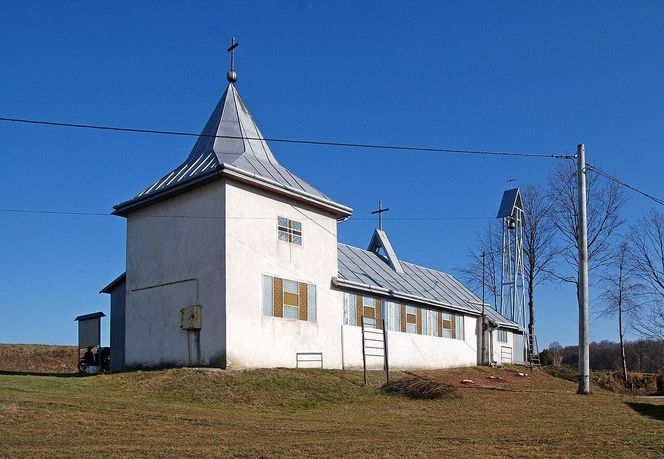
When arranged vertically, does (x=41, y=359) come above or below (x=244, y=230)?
below

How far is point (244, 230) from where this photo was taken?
23.9 meters

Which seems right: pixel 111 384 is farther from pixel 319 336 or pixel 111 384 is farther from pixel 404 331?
pixel 404 331

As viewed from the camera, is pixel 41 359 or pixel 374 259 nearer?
pixel 374 259

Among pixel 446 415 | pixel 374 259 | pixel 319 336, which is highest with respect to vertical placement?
pixel 374 259

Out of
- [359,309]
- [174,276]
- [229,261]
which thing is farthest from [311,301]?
[174,276]

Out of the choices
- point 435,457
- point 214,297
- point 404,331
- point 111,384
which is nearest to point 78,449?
point 435,457

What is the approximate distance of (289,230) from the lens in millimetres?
25828

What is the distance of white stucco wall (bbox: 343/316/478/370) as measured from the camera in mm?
28047

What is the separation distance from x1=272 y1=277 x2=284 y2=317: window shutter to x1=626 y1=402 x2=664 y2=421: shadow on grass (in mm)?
11035

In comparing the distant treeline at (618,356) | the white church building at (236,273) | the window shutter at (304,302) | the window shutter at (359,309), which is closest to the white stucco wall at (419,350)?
the white church building at (236,273)

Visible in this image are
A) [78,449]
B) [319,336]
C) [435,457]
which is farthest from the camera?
[319,336]

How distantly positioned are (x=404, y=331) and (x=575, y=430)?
15574 millimetres

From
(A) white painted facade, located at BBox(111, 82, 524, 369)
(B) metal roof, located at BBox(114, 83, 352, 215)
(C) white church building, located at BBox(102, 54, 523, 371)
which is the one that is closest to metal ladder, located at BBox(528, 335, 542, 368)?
(C) white church building, located at BBox(102, 54, 523, 371)

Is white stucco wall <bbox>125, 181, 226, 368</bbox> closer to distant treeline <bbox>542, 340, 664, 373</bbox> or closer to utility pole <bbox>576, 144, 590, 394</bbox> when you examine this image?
utility pole <bbox>576, 144, 590, 394</bbox>
